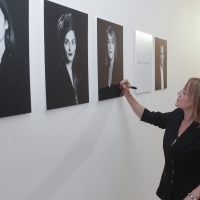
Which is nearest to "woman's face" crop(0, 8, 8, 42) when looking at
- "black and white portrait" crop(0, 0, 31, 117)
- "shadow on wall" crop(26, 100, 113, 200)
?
"black and white portrait" crop(0, 0, 31, 117)

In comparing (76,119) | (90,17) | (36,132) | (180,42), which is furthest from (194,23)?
(36,132)

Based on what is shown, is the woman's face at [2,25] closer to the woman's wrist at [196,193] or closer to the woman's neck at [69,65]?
the woman's neck at [69,65]

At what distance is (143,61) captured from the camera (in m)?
2.49

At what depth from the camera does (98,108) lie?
189cm

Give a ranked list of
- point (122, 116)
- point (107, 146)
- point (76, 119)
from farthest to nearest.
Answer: point (122, 116), point (107, 146), point (76, 119)

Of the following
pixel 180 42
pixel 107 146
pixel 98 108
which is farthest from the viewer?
pixel 180 42

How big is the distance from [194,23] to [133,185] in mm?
2659

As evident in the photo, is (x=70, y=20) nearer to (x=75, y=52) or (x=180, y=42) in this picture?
(x=75, y=52)

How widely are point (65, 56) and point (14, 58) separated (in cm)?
37

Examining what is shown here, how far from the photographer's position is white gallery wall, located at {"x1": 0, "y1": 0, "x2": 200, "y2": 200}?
4.29 ft

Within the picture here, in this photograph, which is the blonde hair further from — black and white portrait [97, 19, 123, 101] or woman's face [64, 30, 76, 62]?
woman's face [64, 30, 76, 62]

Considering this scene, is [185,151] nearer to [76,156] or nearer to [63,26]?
[76,156]

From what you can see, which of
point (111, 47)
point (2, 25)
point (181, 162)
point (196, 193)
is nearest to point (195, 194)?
point (196, 193)

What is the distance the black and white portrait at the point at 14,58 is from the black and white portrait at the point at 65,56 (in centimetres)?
15
